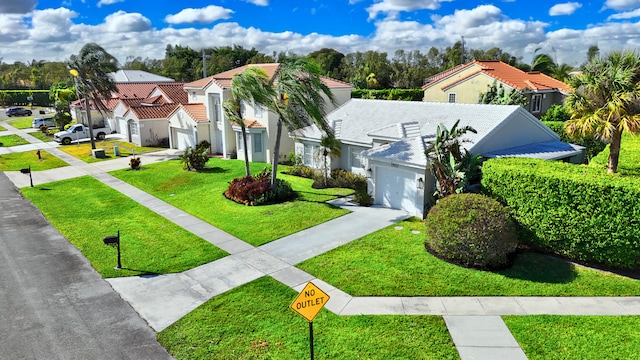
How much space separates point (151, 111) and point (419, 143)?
27829 mm

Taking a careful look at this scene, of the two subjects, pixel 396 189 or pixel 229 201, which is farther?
pixel 229 201

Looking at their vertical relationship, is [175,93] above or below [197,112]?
above

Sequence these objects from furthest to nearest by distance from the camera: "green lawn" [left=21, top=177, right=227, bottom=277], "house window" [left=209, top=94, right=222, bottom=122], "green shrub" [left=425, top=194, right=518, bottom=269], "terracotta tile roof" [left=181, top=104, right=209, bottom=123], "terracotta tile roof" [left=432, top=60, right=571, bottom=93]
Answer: "terracotta tile roof" [left=432, top=60, right=571, bottom=93] < "terracotta tile roof" [left=181, top=104, right=209, bottom=123] < "house window" [left=209, top=94, right=222, bottom=122] < "green lawn" [left=21, top=177, right=227, bottom=277] < "green shrub" [left=425, top=194, right=518, bottom=269]

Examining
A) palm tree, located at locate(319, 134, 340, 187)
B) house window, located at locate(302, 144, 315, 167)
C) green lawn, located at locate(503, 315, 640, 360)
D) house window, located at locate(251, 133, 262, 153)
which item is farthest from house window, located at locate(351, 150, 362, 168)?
green lawn, located at locate(503, 315, 640, 360)

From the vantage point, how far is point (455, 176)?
16.1 meters

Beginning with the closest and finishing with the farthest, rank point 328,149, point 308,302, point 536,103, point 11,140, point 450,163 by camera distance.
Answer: point 308,302 < point 450,163 < point 328,149 < point 536,103 < point 11,140

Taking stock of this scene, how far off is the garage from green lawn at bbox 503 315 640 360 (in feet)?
93.4

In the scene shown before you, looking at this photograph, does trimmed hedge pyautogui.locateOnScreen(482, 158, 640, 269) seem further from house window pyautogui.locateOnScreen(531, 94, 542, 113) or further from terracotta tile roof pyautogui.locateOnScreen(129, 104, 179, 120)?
terracotta tile roof pyautogui.locateOnScreen(129, 104, 179, 120)

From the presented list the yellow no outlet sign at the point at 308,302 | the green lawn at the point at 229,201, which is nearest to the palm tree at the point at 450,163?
the green lawn at the point at 229,201

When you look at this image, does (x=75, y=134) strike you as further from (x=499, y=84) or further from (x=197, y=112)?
(x=499, y=84)

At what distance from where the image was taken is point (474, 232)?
1278 centimetres

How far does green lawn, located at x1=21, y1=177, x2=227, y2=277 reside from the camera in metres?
14.1

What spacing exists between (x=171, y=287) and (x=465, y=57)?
265ft

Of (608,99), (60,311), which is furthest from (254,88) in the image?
(608,99)
